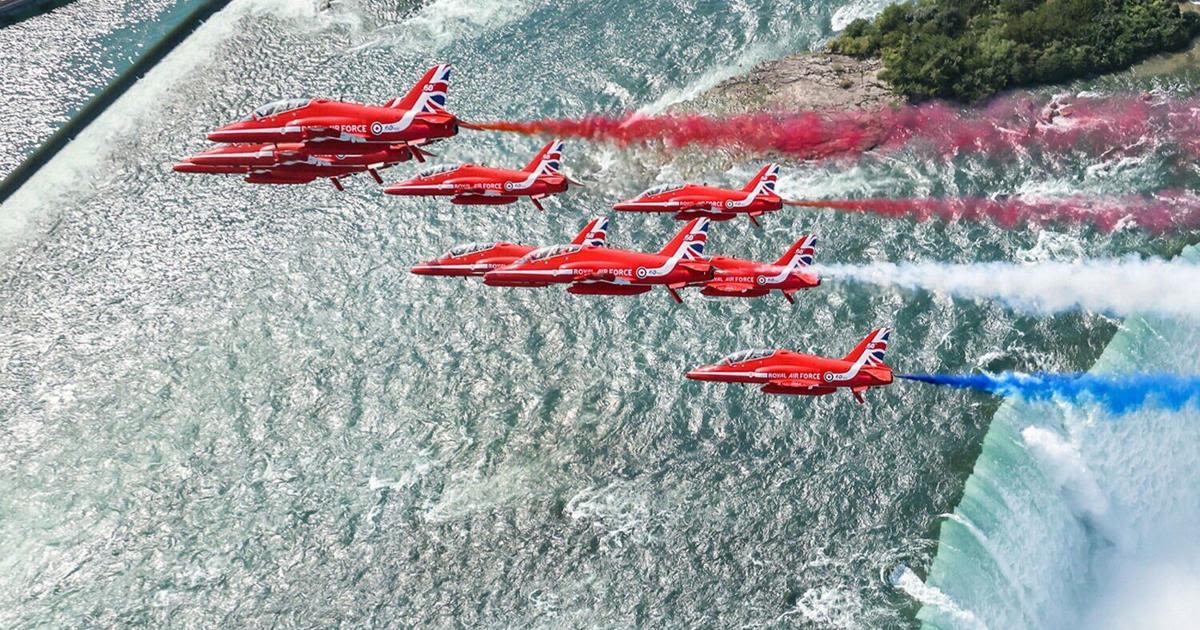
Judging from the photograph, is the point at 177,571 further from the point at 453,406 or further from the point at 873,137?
the point at 873,137

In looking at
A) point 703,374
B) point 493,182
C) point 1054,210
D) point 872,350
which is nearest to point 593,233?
point 493,182

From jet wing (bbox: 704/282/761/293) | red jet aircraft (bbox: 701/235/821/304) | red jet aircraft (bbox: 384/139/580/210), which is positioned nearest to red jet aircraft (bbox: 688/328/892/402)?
jet wing (bbox: 704/282/761/293)

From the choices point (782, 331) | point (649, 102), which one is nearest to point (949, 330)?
point (782, 331)

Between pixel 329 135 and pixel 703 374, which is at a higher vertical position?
pixel 329 135

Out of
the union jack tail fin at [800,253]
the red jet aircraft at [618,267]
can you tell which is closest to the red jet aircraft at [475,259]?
the red jet aircraft at [618,267]

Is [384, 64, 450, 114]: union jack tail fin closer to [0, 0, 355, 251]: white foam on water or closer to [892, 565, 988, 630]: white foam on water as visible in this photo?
[0, 0, 355, 251]: white foam on water

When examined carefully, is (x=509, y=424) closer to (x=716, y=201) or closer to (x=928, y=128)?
(x=716, y=201)
